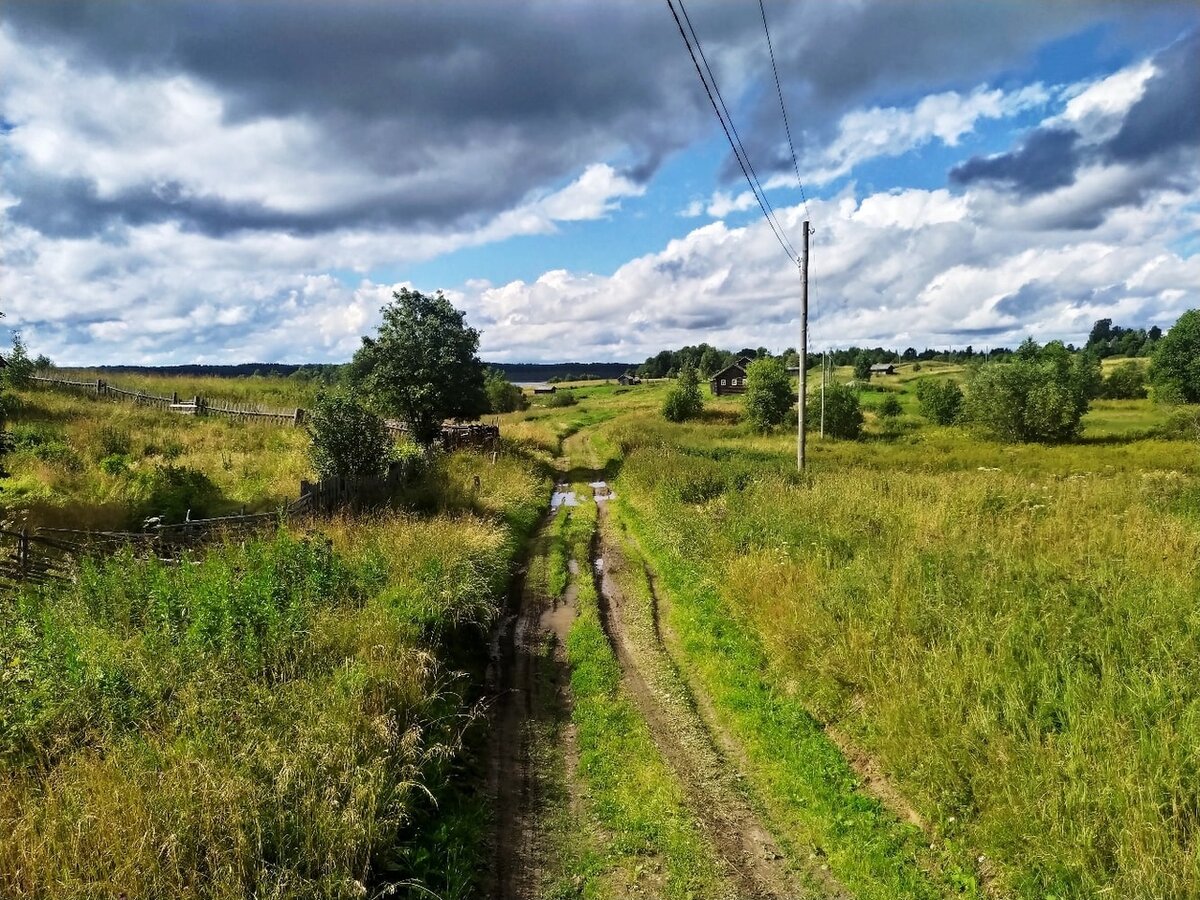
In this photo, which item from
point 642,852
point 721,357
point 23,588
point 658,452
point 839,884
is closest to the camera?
point 839,884

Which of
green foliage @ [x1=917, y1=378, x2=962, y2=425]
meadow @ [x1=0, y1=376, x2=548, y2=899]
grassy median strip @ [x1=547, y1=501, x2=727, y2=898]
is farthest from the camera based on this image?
green foliage @ [x1=917, y1=378, x2=962, y2=425]

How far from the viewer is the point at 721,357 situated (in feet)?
552

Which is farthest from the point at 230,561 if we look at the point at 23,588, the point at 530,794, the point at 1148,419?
the point at 1148,419

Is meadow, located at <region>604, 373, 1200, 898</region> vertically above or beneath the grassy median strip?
above

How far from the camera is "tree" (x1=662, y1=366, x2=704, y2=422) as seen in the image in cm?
6550

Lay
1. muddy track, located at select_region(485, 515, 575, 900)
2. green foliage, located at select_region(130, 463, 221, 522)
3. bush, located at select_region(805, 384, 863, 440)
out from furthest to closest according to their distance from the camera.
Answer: bush, located at select_region(805, 384, 863, 440), green foliage, located at select_region(130, 463, 221, 522), muddy track, located at select_region(485, 515, 575, 900)

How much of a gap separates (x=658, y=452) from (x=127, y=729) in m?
23.6

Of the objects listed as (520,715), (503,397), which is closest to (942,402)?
(503,397)

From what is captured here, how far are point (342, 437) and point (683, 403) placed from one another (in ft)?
171

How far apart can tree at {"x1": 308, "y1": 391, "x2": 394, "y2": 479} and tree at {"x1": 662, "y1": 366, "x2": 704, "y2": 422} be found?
49322mm

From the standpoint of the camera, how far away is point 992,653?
680 cm

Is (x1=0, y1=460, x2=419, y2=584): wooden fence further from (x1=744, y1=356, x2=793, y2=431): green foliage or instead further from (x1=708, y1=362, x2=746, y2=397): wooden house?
(x1=708, y1=362, x2=746, y2=397): wooden house

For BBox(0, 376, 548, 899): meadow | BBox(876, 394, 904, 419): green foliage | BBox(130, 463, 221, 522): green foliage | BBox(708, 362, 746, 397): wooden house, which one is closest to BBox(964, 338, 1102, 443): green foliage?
BBox(876, 394, 904, 419): green foliage

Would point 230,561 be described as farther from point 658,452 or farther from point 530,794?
point 658,452
